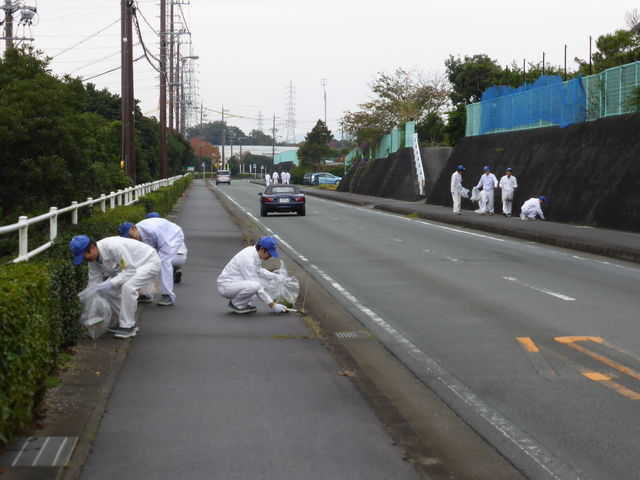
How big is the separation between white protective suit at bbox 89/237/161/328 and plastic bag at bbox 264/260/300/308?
2215mm

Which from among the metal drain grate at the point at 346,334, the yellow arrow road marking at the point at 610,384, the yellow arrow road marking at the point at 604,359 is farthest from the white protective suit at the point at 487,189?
the yellow arrow road marking at the point at 610,384

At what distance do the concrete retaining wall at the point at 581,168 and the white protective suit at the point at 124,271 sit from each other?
57.8 ft

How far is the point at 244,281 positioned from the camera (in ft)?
35.3

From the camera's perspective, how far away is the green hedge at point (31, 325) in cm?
503

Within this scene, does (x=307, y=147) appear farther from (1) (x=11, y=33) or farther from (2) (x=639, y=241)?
(2) (x=639, y=241)

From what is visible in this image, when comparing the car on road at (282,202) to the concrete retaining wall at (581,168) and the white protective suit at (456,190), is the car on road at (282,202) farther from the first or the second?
A: the concrete retaining wall at (581,168)

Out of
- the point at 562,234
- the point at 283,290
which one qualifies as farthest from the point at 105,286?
the point at 562,234

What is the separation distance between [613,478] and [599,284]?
9.43 meters

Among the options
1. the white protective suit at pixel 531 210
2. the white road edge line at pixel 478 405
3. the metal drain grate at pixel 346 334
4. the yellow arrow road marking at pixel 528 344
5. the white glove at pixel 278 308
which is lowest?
the metal drain grate at pixel 346 334

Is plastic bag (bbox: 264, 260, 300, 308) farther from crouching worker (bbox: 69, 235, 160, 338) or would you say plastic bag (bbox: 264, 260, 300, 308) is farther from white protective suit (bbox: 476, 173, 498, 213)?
white protective suit (bbox: 476, 173, 498, 213)

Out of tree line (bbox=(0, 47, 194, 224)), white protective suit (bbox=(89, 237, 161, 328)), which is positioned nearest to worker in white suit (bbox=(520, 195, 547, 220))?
tree line (bbox=(0, 47, 194, 224))

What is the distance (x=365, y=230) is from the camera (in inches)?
1037

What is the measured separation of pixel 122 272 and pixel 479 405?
4.08 m

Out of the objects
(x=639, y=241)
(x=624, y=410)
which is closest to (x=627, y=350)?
(x=624, y=410)
